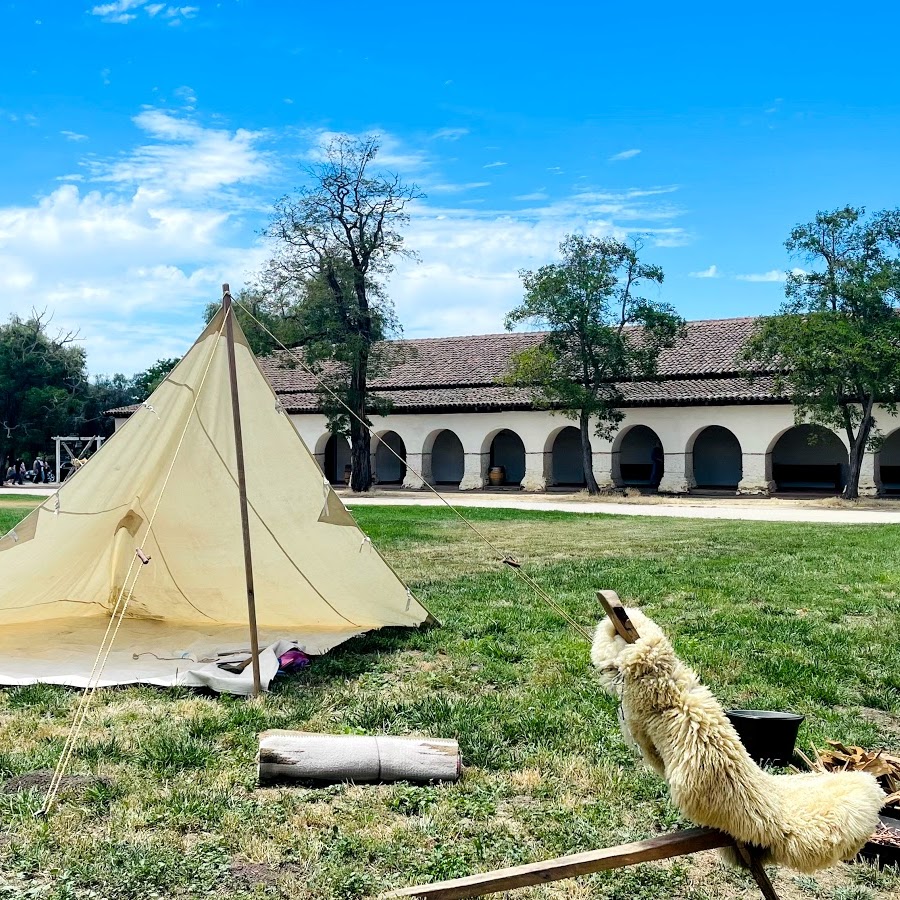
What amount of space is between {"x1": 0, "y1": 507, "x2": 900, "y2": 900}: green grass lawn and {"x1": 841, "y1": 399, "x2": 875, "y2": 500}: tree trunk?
1436cm

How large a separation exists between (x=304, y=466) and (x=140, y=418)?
3.55 ft

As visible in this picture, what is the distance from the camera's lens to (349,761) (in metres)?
4.00

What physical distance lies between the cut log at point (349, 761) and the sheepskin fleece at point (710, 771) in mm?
1681

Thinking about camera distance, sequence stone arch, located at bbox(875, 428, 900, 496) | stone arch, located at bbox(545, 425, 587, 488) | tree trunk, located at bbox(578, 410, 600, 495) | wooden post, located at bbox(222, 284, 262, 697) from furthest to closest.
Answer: stone arch, located at bbox(545, 425, 587, 488)
stone arch, located at bbox(875, 428, 900, 496)
tree trunk, located at bbox(578, 410, 600, 495)
wooden post, located at bbox(222, 284, 262, 697)

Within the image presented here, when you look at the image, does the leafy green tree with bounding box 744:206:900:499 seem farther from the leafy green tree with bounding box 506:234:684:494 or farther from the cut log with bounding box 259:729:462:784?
the cut log with bounding box 259:729:462:784

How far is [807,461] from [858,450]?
5.91 metres

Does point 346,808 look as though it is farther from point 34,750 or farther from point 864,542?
point 864,542

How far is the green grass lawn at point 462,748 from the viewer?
10.4 ft

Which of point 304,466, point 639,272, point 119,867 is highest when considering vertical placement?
point 639,272

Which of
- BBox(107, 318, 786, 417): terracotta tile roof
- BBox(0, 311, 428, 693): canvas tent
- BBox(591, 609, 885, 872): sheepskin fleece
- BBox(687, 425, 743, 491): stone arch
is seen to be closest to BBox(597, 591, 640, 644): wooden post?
BBox(591, 609, 885, 872): sheepskin fleece

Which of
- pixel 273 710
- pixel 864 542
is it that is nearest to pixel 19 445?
pixel 864 542

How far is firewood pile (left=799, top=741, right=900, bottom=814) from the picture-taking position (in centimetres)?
345

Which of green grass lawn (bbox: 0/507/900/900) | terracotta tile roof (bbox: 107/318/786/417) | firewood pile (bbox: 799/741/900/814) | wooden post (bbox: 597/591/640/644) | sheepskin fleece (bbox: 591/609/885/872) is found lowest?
green grass lawn (bbox: 0/507/900/900)

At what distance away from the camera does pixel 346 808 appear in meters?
3.72
